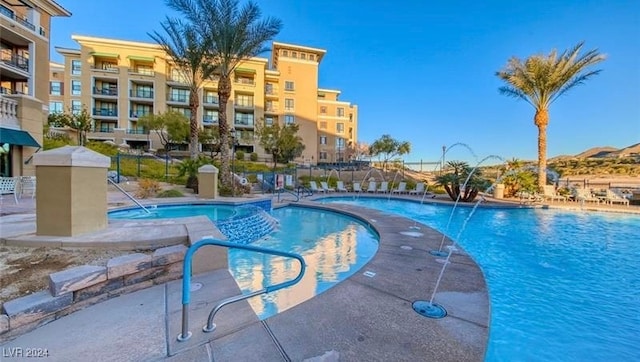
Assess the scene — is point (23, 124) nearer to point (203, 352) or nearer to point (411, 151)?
point (203, 352)

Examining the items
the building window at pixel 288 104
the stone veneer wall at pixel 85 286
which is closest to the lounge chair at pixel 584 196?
the stone veneer wall at pixel 85 286

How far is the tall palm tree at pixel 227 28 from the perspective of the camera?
12.4 meters

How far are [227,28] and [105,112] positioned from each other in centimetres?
3135

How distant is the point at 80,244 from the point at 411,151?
133 ft

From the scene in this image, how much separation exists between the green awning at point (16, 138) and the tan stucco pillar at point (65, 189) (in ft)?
31.5

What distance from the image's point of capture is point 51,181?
3.71 meters

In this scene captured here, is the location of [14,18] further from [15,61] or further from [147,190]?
[147,190]

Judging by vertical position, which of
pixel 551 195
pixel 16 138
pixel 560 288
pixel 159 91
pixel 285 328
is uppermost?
pixel 159 91

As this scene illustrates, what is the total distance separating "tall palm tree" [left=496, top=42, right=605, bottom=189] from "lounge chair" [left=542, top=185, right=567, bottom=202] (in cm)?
36

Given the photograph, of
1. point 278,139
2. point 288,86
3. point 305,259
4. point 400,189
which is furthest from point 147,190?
point 288,86

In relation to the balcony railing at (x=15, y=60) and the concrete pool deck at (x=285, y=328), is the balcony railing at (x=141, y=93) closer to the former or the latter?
the balcony railing at (x=15, y=60)

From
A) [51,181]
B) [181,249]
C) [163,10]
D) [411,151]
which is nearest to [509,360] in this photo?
[181,249]

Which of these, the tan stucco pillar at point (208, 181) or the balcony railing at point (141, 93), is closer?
the tan stucco pillar at point (208, 181)

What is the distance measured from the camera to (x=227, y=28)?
12312 mm
